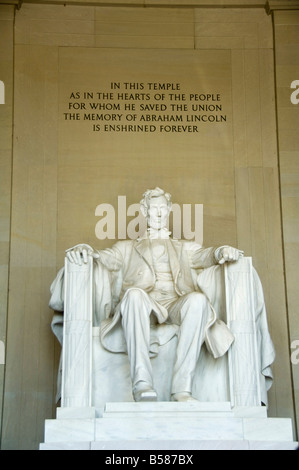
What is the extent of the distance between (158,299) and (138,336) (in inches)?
32.0

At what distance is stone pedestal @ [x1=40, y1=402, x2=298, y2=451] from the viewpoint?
6.64m

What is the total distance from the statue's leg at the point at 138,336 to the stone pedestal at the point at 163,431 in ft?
0.88

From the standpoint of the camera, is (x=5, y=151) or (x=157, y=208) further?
(x=5, y=151)

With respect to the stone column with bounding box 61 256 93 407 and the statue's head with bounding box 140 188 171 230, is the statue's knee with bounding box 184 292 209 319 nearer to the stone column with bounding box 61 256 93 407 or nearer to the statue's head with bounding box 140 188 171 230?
the stone column with bounding box 61 256 93 407

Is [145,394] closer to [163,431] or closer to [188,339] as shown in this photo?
[163,431]

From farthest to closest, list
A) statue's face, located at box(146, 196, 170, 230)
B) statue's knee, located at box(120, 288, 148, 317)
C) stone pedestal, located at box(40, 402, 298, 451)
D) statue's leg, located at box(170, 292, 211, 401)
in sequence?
statue's face, located at box(146, 196, 170, 230) < statue's knee, located at box(120, 288, 148, 317) < statue's leg, located at box(170, 292, 211, 401) < stone pedestal, located at box(40, 402, 298, 451)

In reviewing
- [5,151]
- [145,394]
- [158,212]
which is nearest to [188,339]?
[145,394]

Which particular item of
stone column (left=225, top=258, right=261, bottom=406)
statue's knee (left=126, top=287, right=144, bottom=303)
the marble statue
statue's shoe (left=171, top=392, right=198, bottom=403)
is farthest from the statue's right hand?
statue's shoe (left=171, top=392, right=198, bottom=403)

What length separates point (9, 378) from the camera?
9016mm

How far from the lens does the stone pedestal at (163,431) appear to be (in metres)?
6.64

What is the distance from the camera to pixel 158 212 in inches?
340

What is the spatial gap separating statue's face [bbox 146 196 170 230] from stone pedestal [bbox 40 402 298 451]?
83.4 inches

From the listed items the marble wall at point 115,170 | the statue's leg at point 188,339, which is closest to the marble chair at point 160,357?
the statue's leg at point 188,339

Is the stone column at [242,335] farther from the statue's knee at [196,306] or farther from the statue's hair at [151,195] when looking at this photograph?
the statue's hair at [151,195]
